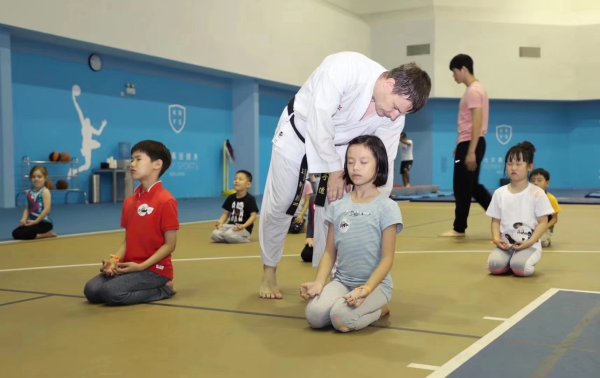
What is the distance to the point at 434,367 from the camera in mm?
2223

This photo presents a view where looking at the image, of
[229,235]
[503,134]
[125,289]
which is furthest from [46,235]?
[503,134]

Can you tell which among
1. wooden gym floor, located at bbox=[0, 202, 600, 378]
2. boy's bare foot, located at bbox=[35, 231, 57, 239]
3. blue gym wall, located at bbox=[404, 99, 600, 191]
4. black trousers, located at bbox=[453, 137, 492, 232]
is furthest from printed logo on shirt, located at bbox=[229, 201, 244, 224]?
blue gym wall, located at bbox=[404, 99, 600, 191]

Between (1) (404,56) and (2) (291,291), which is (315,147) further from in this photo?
(1) (404,56)

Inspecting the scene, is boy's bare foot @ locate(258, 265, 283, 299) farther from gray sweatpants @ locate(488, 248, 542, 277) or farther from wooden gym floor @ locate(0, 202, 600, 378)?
gray sweatpants @ locate(488, 248, 542, 277)

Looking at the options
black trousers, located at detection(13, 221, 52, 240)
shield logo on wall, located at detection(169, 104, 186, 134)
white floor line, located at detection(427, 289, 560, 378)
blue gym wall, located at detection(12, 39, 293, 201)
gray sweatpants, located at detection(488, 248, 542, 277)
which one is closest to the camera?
white floor line, located at detection(427, 289, 560, 378)

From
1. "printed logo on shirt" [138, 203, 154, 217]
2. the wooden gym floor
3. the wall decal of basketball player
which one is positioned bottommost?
the wooden gym floor

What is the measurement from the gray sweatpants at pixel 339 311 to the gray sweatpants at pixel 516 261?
5.22 feet

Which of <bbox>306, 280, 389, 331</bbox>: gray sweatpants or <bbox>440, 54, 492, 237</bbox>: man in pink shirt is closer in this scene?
<bbox>306, 280, 389, 331</bbox>: gray sweatpants

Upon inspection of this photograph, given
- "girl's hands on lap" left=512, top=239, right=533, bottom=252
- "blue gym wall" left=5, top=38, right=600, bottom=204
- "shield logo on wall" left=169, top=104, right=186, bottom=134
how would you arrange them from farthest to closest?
"shield logo on wall" left=169, top=104, right=186, bottom=134
"blue gym wall" left=5, top=38, right=600, bottom=204
"girl's hands on lap" left=512, top=239, right=533, bottom=252

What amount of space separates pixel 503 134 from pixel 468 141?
51.4 feet

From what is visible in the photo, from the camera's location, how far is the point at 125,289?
334 cm

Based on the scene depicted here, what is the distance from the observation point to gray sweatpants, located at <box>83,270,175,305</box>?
3.32 meters

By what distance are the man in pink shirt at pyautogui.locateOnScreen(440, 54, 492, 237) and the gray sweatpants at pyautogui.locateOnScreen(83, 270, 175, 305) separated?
12.8ft

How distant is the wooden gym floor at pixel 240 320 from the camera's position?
90.0 inches
